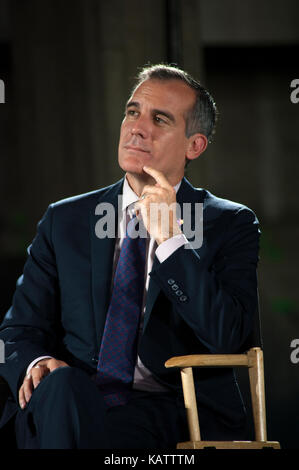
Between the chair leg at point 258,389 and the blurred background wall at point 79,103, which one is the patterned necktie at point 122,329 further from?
the blurred background wall at point 79,103

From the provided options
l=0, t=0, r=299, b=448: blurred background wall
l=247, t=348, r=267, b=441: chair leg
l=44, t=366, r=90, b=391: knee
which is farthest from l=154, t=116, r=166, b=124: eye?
l=0, t=0, r=299, b=448: blurred background wall

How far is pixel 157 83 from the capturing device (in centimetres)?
233

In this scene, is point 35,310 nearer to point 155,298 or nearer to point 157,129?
point 155,298

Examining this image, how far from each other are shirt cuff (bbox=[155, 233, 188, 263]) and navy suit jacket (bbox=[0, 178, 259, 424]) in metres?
0.01

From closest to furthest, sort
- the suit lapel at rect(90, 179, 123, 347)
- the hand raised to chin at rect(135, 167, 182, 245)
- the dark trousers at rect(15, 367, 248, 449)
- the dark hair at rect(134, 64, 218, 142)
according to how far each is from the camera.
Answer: the dark trousers at rect(15, 367, 248, 449) < the hand raised to chin at rect(135, 167, 182, 245) < the suit lapel at rect(90, 179, 123, 347) < the dark hair at rect(134, 64, 218, 142)

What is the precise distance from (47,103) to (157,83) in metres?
2.93

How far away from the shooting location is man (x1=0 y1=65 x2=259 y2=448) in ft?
6.48

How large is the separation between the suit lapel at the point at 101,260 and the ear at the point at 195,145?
288 mm

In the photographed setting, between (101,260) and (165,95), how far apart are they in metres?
0.59

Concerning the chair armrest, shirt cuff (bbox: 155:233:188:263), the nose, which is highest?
the nose

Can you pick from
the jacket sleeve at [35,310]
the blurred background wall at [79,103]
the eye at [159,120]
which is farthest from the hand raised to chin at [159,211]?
the blurred background wall at [79,103]

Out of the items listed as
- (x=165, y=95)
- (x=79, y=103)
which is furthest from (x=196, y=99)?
(x=79, y=103)

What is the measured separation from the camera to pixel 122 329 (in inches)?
Result: 82.0

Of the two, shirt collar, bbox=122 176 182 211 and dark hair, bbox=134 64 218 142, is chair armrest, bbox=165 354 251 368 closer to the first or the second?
shirt collar, bbox=122 176 182 211
